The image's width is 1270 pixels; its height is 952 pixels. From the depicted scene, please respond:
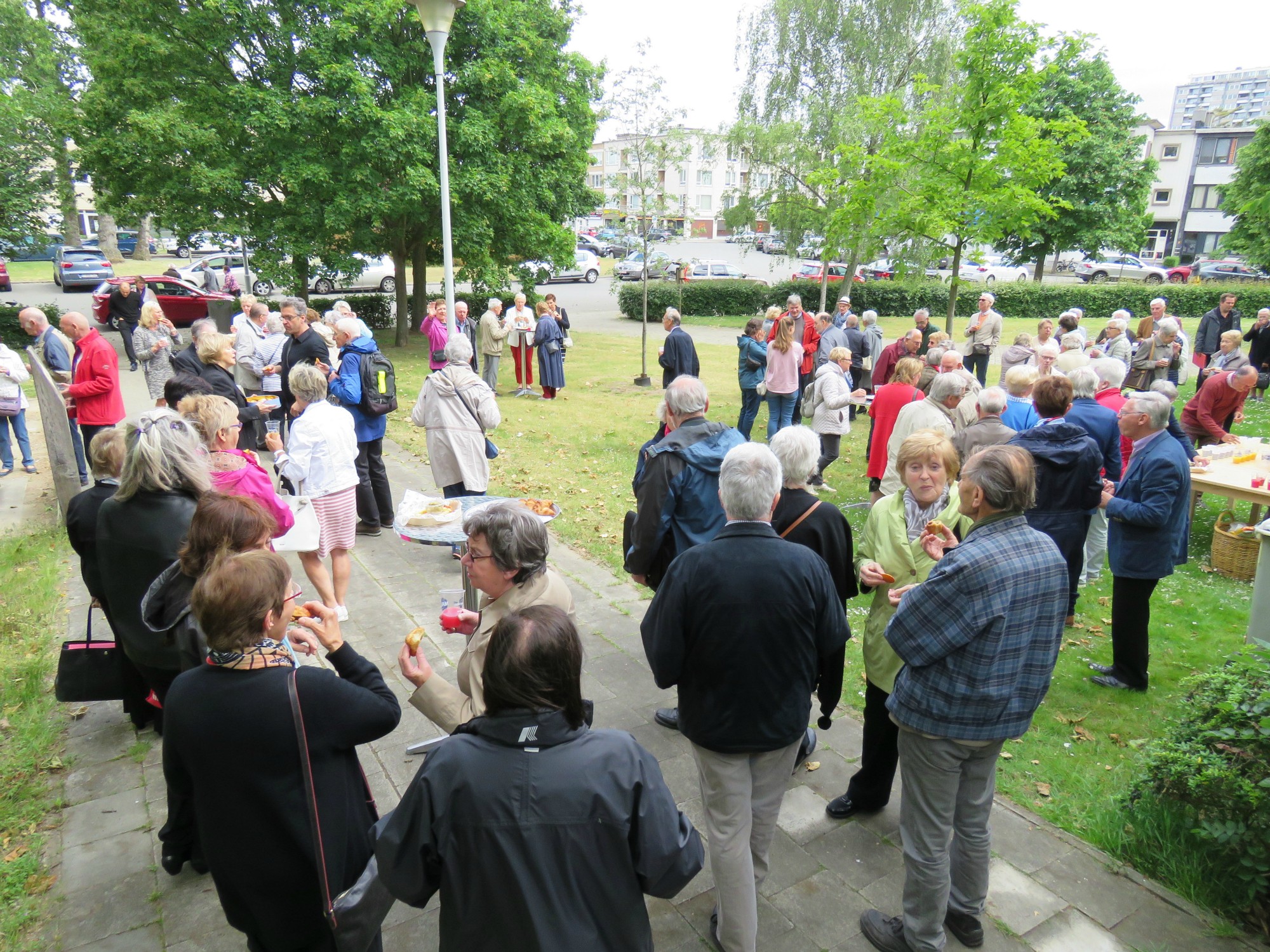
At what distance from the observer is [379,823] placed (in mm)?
1923

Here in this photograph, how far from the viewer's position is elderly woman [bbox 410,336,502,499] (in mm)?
6355

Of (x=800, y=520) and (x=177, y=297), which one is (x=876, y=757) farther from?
(x=177, y=297)

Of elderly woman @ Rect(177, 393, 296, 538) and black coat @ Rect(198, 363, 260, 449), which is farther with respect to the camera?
black coat @ Rect(198, 363, 260, 449)

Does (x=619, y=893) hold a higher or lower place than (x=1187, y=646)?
higher

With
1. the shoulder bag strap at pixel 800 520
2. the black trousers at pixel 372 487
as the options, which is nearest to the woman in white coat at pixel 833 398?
the black trousers at pixel 372 487

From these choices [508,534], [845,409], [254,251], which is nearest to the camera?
[508,534]

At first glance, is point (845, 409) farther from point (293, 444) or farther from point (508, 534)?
point (508, 534)

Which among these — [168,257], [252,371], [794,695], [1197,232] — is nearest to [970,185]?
[252,371]

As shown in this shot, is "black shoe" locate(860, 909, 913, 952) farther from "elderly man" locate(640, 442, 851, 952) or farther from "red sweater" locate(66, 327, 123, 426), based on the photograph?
"red sweater" locate(66, 327, 123, 426)

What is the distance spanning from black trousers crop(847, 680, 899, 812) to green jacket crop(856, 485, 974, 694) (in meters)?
0.13

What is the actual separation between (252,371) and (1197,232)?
68.2 metres

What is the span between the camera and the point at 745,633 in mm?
2738

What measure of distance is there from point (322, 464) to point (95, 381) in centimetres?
382

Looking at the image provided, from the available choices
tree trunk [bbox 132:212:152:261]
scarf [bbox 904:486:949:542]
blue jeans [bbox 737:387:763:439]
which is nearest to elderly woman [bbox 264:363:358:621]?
scarf [bbox 904:486:949:542]
